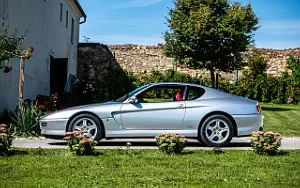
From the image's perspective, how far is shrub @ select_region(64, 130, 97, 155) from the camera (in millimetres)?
8266

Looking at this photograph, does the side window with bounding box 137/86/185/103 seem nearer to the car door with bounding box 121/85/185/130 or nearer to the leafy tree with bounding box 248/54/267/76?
the car door with bounding box 121/85/185/130

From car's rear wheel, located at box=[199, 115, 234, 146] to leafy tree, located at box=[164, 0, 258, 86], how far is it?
12.8 meters

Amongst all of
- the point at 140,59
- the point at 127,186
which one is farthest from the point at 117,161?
the point at 140,59

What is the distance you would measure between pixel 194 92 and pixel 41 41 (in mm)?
9884

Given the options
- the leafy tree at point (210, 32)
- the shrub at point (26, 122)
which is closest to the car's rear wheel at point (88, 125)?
the shrub at point (26, 122)

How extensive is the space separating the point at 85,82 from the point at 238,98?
17.7m

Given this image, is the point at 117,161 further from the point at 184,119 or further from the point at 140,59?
the point at 140,59

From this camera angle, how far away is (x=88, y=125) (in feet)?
33.9

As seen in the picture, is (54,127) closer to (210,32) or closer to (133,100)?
(133,100)

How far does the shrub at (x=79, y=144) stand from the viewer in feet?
27.1

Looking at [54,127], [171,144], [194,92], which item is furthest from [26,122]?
[171,144]

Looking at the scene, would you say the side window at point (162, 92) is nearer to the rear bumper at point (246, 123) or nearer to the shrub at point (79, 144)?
the rear bumper at point (246, 123)

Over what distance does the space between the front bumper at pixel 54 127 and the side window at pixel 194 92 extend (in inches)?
101

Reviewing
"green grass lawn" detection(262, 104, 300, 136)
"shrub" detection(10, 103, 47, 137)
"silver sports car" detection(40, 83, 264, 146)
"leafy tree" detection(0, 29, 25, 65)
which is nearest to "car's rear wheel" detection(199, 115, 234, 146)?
"silver sports car" detection(40, 83, 264, 146)
